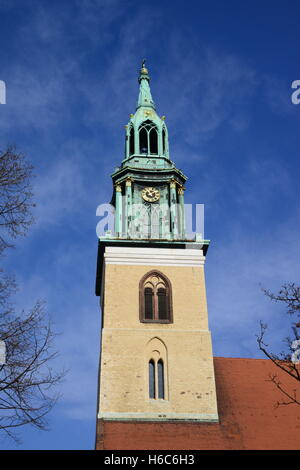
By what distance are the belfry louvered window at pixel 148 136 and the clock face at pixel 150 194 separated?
286 cm

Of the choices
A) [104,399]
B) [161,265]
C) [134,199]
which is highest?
[134,199]

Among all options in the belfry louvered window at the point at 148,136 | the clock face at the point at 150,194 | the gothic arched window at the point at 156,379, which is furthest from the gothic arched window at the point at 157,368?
the belfry louvered window at the point at 148,136

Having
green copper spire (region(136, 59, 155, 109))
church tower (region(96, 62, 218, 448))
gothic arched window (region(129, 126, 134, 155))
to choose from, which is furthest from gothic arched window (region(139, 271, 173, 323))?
green copper spire (region(136, 59, 155, 109))

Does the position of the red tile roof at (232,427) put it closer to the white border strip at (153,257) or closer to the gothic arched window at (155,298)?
the gothic arched window at (155,298)

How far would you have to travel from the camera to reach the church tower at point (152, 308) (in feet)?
64.1

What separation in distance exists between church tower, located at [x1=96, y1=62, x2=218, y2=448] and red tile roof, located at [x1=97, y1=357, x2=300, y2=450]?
0.93 ft

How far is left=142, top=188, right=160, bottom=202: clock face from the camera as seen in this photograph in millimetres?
25581

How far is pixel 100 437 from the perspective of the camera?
60.6 feet

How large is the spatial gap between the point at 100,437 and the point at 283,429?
20.0 ft

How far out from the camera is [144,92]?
31.0 m
